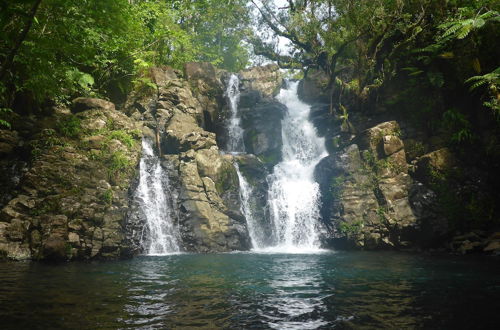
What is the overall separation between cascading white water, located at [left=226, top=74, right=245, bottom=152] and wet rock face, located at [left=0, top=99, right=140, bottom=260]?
9.04m

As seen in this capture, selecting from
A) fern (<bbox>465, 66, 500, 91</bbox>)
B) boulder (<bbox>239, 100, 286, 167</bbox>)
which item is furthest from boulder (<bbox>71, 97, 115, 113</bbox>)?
fern (<bbox>465, 66, 500, 91</bbox>)

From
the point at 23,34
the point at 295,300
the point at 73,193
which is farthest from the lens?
the point at 73,193

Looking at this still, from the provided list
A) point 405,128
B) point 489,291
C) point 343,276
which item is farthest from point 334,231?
point 489,291

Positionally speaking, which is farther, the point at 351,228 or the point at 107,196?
the point at 351,228

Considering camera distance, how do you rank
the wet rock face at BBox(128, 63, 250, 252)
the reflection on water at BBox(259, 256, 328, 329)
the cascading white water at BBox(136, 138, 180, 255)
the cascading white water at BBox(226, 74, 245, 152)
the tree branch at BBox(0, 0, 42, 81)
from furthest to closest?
the cascading white water at BBox(226, 74, 245, 152)
the wet rock face at BBox(128, 63, 250, 252)
the cascading white water at BBox(136, 138, 180, 255)
the reflection on water at BBox(259, 256, 328, 329)
the tree branch at BBox(0, 0, 42, 81)

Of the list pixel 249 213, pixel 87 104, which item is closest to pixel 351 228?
pixel 249 213

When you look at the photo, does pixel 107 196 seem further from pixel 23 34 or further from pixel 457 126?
pixel 457 126

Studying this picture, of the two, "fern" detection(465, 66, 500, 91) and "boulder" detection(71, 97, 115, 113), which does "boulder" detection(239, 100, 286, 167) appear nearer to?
"boulder" detection(71, 97, 115, 113)

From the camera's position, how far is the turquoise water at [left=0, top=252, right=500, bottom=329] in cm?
478

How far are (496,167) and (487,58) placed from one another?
4.83 metres

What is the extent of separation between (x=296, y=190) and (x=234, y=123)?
728 centimetres

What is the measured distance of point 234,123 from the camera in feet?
77.9

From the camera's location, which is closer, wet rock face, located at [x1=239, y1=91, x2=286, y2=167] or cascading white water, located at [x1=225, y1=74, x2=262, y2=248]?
cascading white water, located at [x1=225, y1=74, x2=262, y2=248]

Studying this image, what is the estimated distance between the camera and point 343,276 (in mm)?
8602
